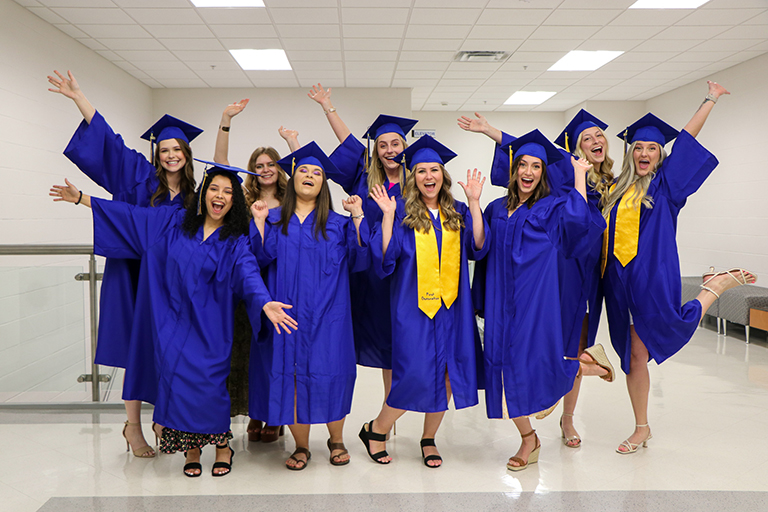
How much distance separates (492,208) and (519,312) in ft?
1.82

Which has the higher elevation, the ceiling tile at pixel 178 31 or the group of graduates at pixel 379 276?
the ceiling tile at pixel 178 31

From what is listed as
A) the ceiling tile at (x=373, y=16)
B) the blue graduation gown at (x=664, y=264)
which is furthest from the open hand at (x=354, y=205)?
the ceiling tile at (x=373, y=16)

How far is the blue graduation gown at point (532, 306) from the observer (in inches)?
101

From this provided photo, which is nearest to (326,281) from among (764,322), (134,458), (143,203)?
(143,203)

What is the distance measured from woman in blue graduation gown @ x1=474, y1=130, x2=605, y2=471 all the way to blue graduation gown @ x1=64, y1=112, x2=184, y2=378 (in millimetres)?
1667

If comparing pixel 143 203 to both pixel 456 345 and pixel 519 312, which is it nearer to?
pixel 456 345

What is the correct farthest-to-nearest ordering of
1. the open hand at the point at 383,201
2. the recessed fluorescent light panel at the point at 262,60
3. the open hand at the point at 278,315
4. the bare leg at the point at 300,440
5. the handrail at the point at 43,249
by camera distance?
1. the recessed fluorescent light panel at the point at 262,60
2. the handrail at the point at 43,249
3. the bare leg at the point at 300,440
4. the open hand at the point at 383,201
5. the open hand at the point at 278,315

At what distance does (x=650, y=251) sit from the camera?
2.73 meters

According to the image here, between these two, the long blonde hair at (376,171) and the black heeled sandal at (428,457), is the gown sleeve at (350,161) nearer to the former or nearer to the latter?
the long blonde hair at (376,171)

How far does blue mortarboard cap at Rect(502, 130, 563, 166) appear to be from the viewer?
2.65m

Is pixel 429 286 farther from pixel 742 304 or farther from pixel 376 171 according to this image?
pixel 742 304

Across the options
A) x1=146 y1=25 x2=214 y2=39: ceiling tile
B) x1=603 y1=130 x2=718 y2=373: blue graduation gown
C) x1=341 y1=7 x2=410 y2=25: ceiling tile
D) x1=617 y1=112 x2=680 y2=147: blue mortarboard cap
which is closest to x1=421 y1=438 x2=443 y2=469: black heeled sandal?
x1=603 y1=130 x2=718 y2=373: blue graduation gown

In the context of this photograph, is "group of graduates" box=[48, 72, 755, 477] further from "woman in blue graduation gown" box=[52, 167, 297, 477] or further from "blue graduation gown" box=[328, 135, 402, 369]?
"blue graduation gown" box=[328, 135, 402, 369]

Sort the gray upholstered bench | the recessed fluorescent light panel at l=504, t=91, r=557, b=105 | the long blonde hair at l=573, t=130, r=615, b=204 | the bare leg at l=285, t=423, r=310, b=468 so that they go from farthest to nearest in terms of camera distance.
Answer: the recessed fluorescent light panel at l=504, t=91, r=557, b=105 < the gray upholstered bench < the long blonde hair at l=573, t=130, r=615, b=204 < the bare leg at l=285, t=423, r=310, b=468
